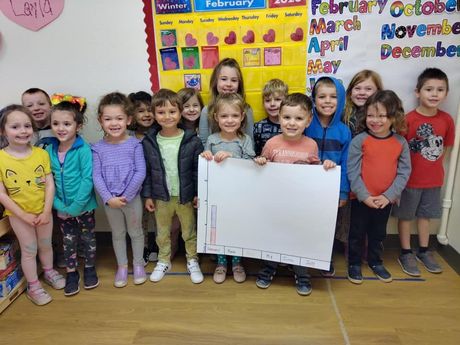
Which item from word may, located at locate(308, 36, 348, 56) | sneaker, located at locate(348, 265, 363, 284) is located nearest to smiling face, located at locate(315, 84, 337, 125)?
word may, located at locate(308, 36, 348, 56)

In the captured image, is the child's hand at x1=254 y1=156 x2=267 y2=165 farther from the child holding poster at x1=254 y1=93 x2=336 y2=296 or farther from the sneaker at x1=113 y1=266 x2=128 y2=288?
the sneaker at x1=113 y1=266 x2=128 y2=288

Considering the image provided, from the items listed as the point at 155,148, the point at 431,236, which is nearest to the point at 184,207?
the point at 155,148

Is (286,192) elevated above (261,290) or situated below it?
above

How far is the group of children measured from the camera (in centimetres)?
199

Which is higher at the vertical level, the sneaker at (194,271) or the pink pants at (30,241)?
the pink pants at (30,241)

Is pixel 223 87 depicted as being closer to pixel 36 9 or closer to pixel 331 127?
pixel 331 127

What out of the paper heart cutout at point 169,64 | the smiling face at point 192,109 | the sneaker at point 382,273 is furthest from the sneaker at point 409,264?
the paper heart cutout at point 169,64

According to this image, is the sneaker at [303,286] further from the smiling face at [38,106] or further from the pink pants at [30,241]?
the smiling face at [38,106]

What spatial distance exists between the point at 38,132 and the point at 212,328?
64.7 inches

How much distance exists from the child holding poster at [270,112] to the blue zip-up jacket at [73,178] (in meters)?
A: 1.04

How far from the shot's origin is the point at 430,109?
2221 millimetres

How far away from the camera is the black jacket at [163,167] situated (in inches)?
82.2

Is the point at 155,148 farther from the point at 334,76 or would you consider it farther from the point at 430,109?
the point at 430,109

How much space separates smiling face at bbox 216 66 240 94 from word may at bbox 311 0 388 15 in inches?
25.2
